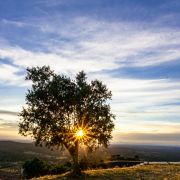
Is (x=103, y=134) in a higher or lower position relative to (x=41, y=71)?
lower

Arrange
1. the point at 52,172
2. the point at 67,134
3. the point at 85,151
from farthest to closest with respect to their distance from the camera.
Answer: the point at 52,172, the point at 85,151, the point at 67,134

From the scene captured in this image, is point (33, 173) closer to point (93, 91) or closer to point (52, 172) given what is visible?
point (52, 172)

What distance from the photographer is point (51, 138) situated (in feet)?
153

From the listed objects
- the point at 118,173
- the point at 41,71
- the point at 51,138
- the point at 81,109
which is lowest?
the point at 118,173

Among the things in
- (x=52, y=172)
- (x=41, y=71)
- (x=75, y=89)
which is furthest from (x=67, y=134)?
(x=52, y=172)

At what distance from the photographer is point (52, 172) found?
2569 inches

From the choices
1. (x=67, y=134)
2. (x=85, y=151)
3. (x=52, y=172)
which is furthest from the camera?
(x=52, y=172)

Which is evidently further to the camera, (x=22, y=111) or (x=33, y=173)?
(x=33, y=173)

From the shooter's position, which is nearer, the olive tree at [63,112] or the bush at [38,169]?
the olive tree at [63,112]

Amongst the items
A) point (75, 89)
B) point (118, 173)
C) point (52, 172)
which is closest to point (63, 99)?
point (75, 89)

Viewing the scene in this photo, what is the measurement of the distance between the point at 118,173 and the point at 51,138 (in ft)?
32.3

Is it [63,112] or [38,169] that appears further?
[38,169]

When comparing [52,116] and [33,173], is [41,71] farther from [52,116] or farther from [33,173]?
[33,173]

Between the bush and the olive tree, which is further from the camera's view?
the bush
